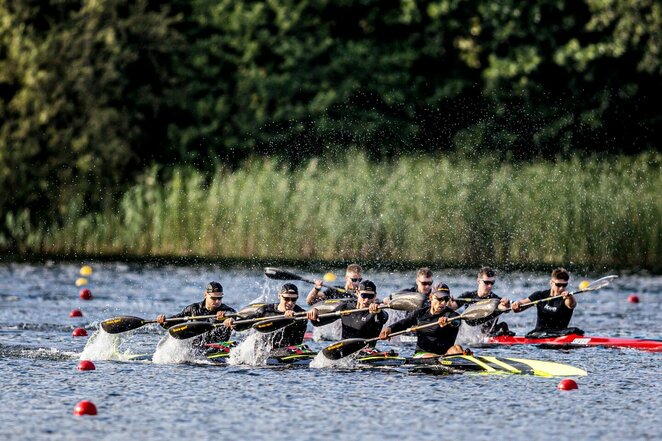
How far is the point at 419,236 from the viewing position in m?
34.4

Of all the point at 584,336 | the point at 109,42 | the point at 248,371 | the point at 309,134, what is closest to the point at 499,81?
the point at 309,134

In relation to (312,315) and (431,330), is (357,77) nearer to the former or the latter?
(312,315)

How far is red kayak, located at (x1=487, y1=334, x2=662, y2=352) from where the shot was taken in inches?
898

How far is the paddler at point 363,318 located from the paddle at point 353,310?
169 mm

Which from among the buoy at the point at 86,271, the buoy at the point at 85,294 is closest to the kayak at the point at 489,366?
the buoy at the point at 85,294

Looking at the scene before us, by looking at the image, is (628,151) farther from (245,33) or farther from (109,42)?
(109,42)

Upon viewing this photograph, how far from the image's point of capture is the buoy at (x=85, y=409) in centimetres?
1659

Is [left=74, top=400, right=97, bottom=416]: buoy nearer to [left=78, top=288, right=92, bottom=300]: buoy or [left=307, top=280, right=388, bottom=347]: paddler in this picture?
[left=307, top=280, right=388, bottom=347]: paddler

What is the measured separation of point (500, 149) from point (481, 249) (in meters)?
11.6

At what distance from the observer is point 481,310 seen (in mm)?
20828

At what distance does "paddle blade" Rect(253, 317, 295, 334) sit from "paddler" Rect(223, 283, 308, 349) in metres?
0.14

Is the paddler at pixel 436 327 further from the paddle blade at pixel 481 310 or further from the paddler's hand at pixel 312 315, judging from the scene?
the paddler's hand at pixel 312 315

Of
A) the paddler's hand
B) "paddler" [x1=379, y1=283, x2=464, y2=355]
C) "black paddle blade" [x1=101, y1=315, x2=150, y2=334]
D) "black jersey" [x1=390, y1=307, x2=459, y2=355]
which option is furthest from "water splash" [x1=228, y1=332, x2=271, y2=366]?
"black jersey" [x1=390, y1=307, x2=459, y2=355]

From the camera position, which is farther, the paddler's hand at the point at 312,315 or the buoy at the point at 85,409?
the paddler's hand at the point at 312,315
